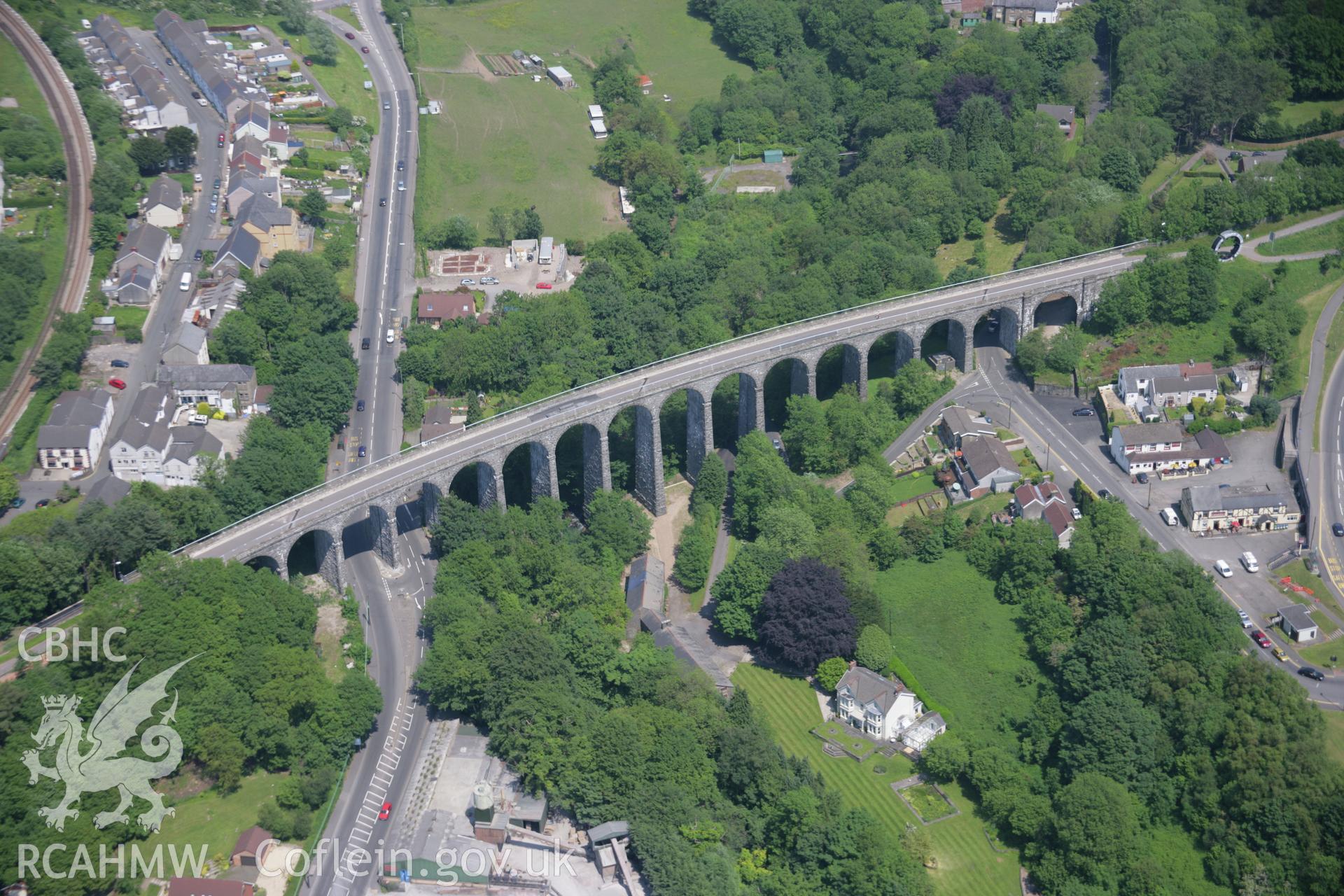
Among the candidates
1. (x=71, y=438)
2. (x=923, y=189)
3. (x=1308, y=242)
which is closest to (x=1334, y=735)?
(x=1308, y=242)

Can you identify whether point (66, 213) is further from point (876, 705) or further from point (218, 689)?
point (876, 705)

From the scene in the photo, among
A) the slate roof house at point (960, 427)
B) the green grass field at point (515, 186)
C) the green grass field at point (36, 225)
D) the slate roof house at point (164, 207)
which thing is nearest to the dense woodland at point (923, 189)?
the green grass field at point (515, 186)

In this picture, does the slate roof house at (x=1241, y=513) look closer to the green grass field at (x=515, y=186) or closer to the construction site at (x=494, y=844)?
the construction site at (x=494, y=844)

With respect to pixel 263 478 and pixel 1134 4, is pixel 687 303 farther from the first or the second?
pixel 1134 4

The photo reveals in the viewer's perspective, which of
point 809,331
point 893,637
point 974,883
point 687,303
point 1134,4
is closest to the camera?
point 974,883

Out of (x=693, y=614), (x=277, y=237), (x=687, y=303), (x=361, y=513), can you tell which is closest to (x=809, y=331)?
(x=687, y=303)

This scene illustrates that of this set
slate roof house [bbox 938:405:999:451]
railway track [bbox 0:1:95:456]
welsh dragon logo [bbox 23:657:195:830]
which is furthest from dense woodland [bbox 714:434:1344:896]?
railway track [bbox 0:1:95:456]
